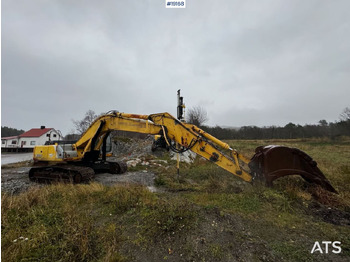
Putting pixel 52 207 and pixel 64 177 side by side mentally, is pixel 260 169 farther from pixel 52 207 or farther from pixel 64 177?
pixel 64 177

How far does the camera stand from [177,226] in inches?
135

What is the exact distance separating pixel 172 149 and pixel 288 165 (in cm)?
365

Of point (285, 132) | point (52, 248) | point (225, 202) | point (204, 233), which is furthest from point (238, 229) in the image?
point (285, 132)

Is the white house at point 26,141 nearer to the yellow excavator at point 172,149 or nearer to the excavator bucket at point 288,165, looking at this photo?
the yellow excavator at point 172,149

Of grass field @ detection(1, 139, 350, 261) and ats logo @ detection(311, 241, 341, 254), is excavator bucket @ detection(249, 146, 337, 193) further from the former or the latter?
ats logo @ detection(311, 241, 341, 254)

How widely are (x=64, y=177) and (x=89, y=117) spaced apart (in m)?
44.6

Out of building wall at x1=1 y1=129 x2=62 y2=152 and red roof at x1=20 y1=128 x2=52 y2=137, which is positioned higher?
red roof at x1=20 y1=128 x2=52 y2=137

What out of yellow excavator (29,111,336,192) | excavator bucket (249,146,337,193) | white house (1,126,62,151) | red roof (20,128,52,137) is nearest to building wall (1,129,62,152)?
white house (1,126,62,151)

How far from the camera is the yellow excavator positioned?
524cm

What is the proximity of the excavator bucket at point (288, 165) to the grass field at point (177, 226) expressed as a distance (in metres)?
0.39

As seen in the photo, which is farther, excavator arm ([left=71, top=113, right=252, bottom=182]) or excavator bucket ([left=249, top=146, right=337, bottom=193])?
excavator arm ([left=71, top=113, right=252, bottom=182])

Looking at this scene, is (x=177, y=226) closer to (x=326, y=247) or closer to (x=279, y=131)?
(x=326, y=247)

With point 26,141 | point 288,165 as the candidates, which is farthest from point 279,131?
point 26,141

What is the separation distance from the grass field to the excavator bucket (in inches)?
15.2
